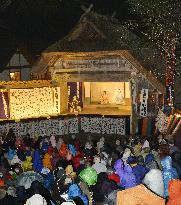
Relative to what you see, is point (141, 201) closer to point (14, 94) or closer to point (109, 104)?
point (14, 94)

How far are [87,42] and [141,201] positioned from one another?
14.8 m

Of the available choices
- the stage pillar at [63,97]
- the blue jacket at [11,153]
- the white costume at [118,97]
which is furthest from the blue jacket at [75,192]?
the white costume at [118,97]

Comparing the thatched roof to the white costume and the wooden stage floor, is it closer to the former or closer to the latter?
the wooden stage floor

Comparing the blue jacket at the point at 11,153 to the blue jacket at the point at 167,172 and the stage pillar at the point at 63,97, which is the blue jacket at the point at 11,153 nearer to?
the blue jacket at the point at 167,172

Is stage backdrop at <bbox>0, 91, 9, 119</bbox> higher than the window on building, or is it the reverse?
the window on building

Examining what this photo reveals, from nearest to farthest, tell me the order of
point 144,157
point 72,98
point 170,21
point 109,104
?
point 144,157
point 170,21
point 72,98
point 109,104

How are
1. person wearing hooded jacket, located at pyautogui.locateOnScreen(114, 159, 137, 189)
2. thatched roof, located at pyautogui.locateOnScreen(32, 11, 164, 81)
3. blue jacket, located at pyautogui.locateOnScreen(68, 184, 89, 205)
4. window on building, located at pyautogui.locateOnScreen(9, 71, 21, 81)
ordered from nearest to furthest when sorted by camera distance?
1. blue jacket, located at pyautogui.locateOnScreen(68, 184, 89, 205)
2. person wearing hooded jacket, located at pyautogui.locateOnScreen(114, 159, 137, 189)
3. thatched roof, located at pyautogui.locateOnScreen(32, 11, 164, 81)
4. window on building, located at pyautogui.locateOnScreen(9, 71, 21, 81)

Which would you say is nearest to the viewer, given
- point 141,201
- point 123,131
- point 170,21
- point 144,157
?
point 141,201

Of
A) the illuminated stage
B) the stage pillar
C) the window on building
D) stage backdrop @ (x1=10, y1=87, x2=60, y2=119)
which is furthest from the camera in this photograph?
the illuminated stage

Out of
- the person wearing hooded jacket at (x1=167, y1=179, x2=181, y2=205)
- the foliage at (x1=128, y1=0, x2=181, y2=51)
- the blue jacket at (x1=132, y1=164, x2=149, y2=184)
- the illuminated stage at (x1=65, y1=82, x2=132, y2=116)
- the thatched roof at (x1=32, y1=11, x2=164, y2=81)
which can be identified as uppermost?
the foliage at (x1=128, y1=0, x2=181, y2=51)

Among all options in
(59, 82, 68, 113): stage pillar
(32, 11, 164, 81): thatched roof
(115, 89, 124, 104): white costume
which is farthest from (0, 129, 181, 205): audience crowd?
(115, 89, 124, 104): white costume

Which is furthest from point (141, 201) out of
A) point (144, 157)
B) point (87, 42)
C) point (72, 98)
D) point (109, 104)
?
point (109, 104)

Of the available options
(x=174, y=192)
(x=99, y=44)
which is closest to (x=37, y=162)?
(x=174, y=192)

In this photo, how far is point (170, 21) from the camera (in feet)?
65.6
